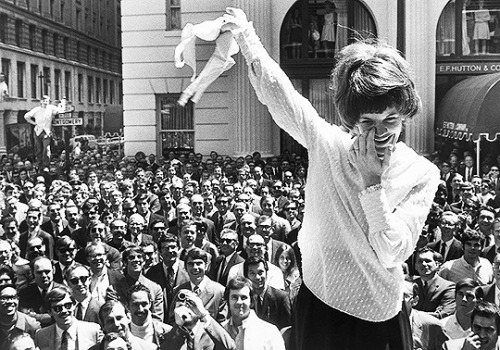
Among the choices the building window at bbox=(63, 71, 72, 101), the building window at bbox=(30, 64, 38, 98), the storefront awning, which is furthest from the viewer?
the building window at bbox=(63, 71, 72, 101)

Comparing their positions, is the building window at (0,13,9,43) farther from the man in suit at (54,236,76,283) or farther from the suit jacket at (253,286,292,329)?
the suit jacket at (253,286,292,329)

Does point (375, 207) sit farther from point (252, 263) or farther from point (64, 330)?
point (252, 263)

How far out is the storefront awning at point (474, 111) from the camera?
16.5m

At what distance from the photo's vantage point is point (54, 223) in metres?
11.3

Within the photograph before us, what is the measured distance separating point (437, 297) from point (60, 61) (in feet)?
173

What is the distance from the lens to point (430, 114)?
21281mm

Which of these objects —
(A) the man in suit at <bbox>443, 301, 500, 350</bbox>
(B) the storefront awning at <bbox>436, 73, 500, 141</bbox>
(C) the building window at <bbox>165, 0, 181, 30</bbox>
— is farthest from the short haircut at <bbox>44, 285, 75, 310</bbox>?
(C) the building window at <bbox>165, 0, 181, 30</bbox>

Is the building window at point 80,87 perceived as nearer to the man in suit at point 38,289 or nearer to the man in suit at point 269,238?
the man in suit at point 269,238

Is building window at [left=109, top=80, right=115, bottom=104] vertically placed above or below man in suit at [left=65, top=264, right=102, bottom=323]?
above

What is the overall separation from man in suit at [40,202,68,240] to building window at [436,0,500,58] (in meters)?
14.1

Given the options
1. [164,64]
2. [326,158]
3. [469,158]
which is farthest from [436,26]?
[326,158]

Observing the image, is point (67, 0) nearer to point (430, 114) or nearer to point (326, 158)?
point (430, 114)

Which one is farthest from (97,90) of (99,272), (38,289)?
(38,289)

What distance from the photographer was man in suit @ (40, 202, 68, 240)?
11.2m
